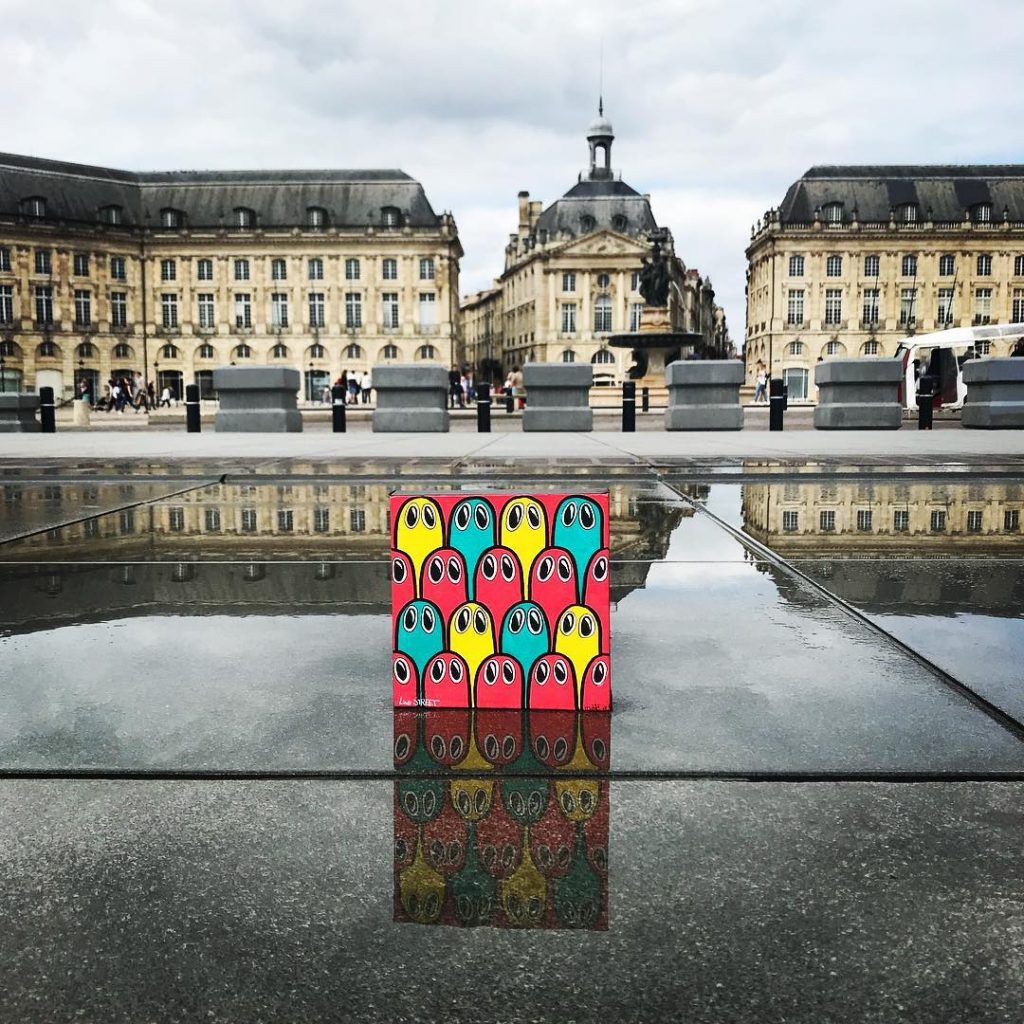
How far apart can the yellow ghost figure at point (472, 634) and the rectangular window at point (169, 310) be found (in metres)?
82.9

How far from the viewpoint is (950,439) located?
14.7 m

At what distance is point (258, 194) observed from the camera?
80.2m

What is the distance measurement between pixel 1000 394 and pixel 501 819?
19.7m

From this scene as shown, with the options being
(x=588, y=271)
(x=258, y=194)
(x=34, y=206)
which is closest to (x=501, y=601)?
(x=34, y=206)

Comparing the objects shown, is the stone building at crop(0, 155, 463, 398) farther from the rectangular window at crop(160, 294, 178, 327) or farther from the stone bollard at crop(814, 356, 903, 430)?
the stone bollard at crop(814, 356, 903, 430)

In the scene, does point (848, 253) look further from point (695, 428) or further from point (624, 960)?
point (624, 960)

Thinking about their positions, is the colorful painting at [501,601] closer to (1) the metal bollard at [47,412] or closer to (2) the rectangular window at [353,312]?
(1) the metal bollard at [47,412]

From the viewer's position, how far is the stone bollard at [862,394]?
61.4ft

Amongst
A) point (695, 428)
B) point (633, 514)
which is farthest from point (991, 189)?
point (633, 514)

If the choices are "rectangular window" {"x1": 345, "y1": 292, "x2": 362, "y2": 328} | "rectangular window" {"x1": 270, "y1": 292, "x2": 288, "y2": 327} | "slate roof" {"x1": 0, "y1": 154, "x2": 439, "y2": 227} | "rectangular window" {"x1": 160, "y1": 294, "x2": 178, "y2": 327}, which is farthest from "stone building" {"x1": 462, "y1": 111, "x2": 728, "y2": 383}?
"rectangular window" {"x1": 160, "y1": 294, "x2": 178, "y2": 327}

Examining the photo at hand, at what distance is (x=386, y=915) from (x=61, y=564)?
11.7 ft

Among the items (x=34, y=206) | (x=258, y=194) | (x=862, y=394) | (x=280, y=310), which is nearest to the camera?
(x=862, y=394)

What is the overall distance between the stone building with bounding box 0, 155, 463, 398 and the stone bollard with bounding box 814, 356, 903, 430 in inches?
2481

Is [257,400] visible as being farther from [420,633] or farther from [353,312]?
[353,312]
